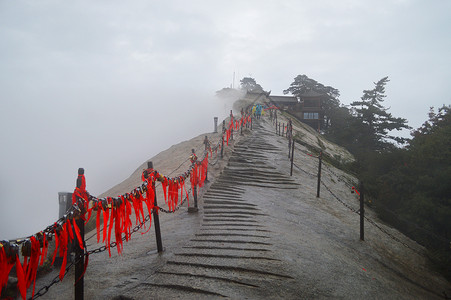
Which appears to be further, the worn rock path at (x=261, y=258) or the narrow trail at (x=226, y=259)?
the worn rock path at (x=261, y=258)

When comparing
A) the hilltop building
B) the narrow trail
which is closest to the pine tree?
the hilltop building

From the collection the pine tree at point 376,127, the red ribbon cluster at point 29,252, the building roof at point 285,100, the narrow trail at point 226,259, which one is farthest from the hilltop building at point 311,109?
the red ribbon cluster at point 29,252

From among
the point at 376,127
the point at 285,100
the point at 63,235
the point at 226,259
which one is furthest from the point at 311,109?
the point at 63,235

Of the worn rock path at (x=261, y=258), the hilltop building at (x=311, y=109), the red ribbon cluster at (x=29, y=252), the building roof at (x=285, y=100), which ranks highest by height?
the building roof at (x=285, y=100)

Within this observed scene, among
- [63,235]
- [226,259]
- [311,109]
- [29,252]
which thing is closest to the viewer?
[29,252]

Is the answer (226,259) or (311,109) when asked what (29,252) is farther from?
(311,109)

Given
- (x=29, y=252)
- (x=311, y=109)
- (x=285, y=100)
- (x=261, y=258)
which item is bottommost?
(x=261, y=258)

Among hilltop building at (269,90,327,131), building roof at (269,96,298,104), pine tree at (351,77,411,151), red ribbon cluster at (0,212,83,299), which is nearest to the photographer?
red ribbon cluster at (0,212,83,299)

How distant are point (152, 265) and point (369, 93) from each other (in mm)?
35280

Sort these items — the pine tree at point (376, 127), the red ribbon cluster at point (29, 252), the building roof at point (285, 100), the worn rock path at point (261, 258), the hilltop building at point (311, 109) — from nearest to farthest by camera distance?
the red ribbon cluster at point (29, 252)
the worn rock path at point (261, 258)
the pine tree at point (376, 127)
the hilltop building at point (311, 109)
the building roof at point (285, 100)

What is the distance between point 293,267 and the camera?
514cm

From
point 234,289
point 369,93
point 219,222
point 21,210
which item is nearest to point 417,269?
point 219,222

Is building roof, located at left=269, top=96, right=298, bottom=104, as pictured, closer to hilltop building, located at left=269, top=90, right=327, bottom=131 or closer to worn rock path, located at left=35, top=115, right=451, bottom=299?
hilltop building, located at left=269, top=90, right=327, bottom=131

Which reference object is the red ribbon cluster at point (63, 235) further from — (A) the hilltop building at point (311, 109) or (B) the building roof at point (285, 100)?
(B) the building roof at point (285, 100)
